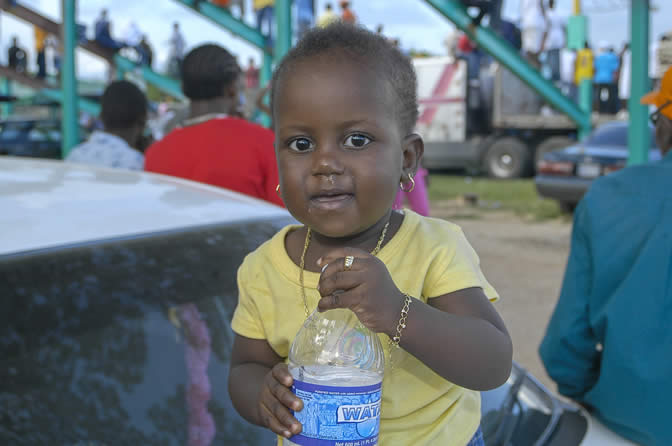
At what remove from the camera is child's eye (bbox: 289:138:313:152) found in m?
1.26

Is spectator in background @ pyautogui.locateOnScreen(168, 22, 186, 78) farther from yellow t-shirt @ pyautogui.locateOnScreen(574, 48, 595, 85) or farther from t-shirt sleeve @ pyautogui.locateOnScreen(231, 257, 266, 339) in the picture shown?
t-shirt sleeve @ pyautogui.locateOnScreen(231, 257, 266, 339)

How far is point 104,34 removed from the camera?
16.3 meters

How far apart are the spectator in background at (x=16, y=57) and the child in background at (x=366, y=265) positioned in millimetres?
22998

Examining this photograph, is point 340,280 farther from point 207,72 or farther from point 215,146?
point 207,72

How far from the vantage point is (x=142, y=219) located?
2127 millimetres

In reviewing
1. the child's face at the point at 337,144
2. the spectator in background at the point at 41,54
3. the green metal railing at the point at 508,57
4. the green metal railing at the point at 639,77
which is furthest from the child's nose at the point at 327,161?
the spectator in background at the point at 41,54

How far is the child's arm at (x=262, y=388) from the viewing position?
3.88 feet

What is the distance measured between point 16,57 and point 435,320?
79.9ft

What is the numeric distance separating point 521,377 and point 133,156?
2893mm

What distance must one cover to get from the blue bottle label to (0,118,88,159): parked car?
44.8ft

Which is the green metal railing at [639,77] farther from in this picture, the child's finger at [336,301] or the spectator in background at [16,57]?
the spectator in background at [16,57]

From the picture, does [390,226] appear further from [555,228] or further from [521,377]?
[555,228]

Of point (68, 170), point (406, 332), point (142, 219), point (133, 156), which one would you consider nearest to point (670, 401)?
point (406, 332)

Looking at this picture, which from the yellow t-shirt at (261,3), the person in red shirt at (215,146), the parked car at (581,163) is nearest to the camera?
the person in red shirt at (215,146)
